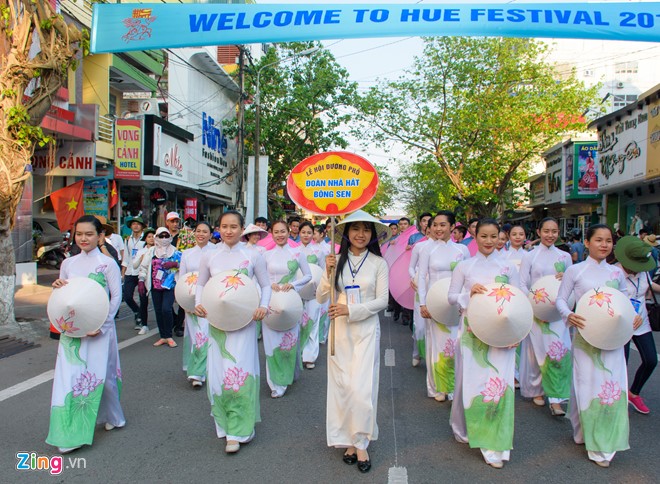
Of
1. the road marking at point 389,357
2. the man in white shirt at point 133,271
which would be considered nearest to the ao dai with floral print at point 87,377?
the road marking at point 389,357

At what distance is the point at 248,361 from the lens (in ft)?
13.2

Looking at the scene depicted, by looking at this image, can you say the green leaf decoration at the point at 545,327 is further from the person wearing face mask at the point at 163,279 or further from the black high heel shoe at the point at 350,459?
the person wearing face mask at the point at 163,279

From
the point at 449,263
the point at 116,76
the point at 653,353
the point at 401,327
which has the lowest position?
the point at 401,327

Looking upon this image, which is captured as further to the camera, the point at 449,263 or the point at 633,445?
the point at 449,263

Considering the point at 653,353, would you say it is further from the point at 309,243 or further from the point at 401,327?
the point at 401,327

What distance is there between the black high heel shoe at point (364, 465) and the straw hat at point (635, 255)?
2640 millimetres

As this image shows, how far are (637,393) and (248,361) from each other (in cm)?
348

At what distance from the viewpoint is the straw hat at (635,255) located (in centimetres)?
441

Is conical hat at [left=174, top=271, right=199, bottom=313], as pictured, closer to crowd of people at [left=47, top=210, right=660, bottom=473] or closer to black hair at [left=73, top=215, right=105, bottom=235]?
crowd of people at [left=47, top=210, right=660, bottom=473]

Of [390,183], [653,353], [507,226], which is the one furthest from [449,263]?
[390,183]

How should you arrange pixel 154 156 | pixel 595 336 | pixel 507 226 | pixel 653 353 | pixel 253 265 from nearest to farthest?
1. pixel 595 336
2. pixel 253 265
3. pixel 653 353
4. pixel 507 226
5. pixel 154 156

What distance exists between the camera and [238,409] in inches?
155

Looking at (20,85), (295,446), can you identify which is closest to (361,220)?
(295,446)

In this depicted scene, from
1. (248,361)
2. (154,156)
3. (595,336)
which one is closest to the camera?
(595,336)
